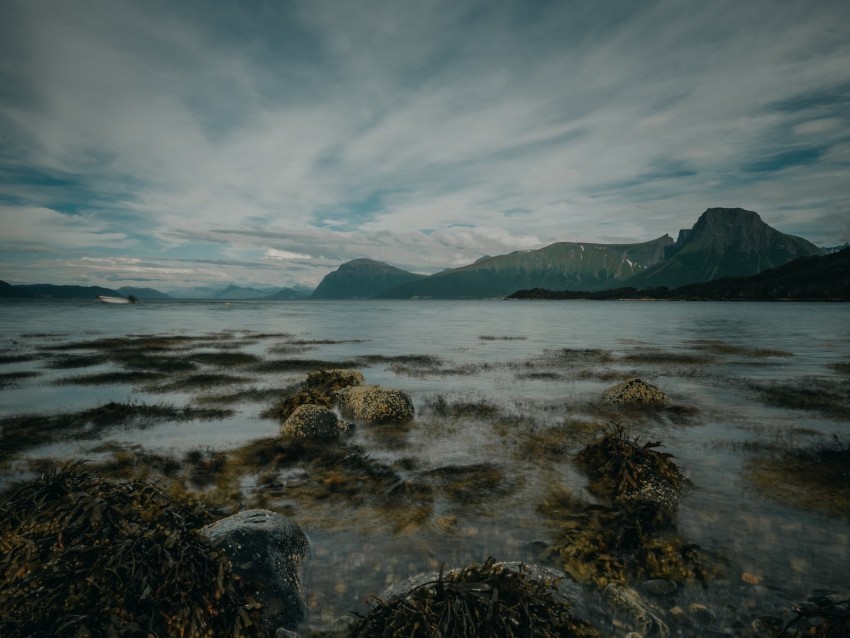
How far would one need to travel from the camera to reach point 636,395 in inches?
767

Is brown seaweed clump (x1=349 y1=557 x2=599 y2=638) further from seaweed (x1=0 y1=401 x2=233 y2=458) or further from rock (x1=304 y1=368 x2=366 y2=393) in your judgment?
rock (x1=304 y1=368 x2=366 y2=393)

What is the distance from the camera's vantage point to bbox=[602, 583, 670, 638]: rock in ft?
20.6

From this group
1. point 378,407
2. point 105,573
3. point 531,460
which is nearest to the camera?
point 105,573

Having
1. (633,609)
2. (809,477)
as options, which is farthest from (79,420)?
(809,477)

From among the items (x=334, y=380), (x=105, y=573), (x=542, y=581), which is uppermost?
(x=105, y=573)

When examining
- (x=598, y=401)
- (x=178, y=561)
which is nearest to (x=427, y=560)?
(x=178, y=561)

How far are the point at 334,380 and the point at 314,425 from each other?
6749 mm

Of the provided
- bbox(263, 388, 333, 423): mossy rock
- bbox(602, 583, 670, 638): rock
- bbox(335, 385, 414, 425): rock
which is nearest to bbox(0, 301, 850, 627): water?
bbox(263, 388, 333, 423): mossy rock

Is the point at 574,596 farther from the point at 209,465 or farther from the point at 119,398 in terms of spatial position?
the point at 119,398

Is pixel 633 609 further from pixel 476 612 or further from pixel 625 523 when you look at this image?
pixel 476 612

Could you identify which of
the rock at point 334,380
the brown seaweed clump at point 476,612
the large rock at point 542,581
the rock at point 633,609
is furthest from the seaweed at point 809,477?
the rock at point 334,380

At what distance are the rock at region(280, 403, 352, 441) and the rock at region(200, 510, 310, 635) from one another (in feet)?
23.5

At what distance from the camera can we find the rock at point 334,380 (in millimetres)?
21203

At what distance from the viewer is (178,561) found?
565 centimetres
